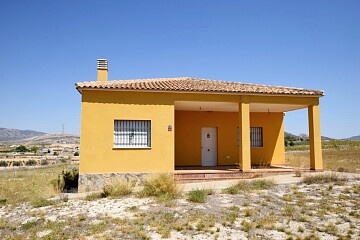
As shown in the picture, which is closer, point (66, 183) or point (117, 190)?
point (117, 190)

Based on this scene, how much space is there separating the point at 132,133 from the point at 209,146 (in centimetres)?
602

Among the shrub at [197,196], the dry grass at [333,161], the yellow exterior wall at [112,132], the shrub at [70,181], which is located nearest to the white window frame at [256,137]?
the dry grass at [333,161]

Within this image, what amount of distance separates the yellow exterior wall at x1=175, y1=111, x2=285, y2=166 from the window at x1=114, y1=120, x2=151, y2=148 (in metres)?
4.16

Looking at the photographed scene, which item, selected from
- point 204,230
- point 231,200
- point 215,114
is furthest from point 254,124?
point 204,230

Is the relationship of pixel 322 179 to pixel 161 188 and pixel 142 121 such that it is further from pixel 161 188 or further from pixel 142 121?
pixel 142 121

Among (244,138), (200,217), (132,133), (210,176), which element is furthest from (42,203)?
(244,138)

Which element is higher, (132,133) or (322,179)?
(132,133)

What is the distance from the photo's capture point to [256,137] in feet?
64.7

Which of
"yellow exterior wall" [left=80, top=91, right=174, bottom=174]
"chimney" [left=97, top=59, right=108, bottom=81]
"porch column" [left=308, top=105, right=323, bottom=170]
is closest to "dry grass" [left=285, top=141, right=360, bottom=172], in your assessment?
"porch column" [left=308, top=105, right=323, bottom=170]

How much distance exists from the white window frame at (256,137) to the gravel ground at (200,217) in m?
8.19

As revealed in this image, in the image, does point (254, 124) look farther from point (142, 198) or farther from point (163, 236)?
point (163, 236)

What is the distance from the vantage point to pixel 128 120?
1407cm

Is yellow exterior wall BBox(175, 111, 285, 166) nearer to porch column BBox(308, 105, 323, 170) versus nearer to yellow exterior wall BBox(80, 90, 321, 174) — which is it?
yellow exterior wall BBox(80, 90, 321, 174)

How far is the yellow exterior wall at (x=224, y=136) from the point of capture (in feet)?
59.7
